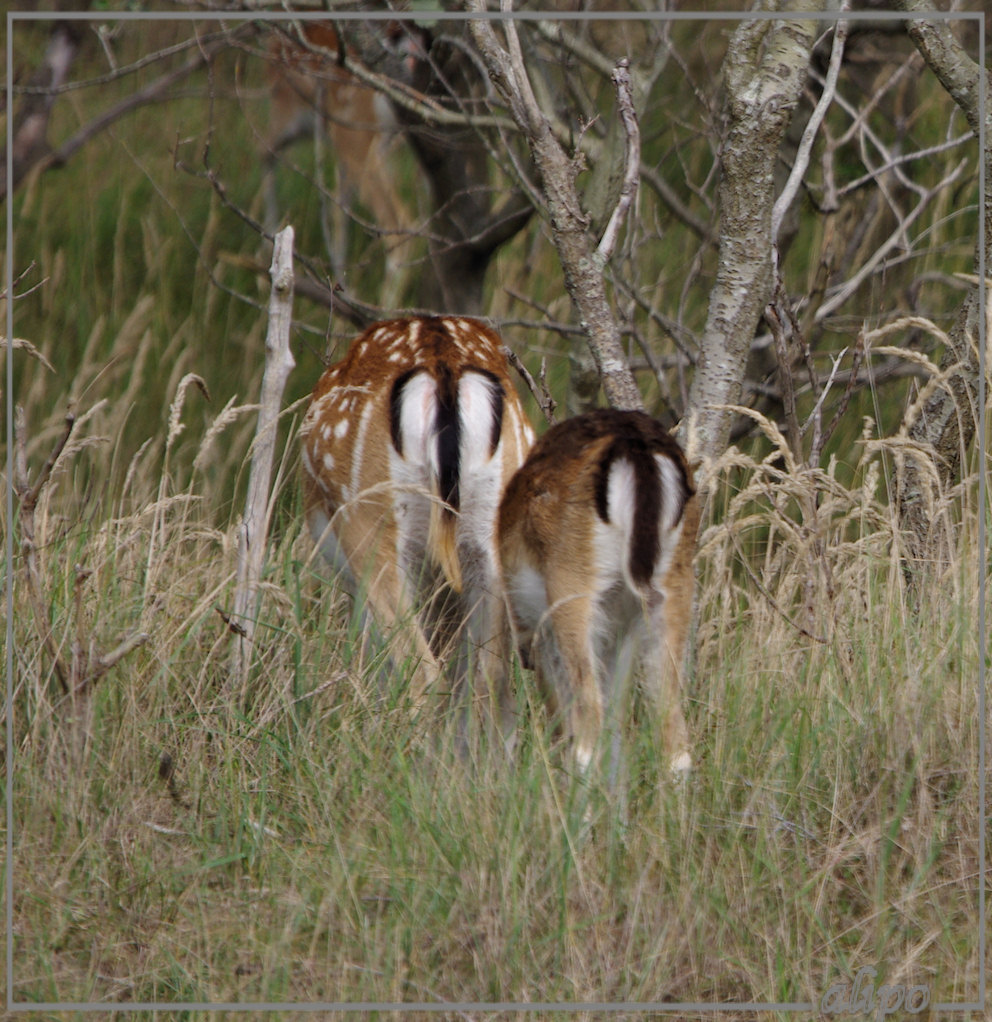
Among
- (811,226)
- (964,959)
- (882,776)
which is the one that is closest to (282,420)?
(811,226)

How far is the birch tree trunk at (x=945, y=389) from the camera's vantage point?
353cm

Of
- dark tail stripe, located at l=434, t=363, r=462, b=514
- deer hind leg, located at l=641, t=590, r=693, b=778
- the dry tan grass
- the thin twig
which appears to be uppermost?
the thin twig

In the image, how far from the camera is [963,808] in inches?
112

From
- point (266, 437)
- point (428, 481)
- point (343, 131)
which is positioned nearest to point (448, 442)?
point (428, 481)

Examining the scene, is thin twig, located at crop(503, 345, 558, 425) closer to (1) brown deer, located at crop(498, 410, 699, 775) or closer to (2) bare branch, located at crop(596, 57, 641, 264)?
(2) bare branch, located at crop(596, 57, 641, 264)

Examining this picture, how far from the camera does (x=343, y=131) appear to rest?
8.28 metres

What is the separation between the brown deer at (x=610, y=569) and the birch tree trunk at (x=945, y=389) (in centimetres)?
72

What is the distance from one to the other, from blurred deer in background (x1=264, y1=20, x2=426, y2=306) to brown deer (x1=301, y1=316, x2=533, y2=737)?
56 cm

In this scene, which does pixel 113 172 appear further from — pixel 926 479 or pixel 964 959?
pixel 964 959

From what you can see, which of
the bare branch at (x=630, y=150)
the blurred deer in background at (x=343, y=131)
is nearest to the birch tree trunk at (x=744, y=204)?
the bare branch at (x=630, y=150)

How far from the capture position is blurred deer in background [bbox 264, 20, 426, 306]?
5.00 meters

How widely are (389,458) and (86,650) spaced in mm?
907

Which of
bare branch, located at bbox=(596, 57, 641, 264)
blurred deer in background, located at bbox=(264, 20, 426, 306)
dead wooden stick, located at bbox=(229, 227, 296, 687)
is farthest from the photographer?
blurred deer in background, located at bbox=(264, 20, 426, 306)

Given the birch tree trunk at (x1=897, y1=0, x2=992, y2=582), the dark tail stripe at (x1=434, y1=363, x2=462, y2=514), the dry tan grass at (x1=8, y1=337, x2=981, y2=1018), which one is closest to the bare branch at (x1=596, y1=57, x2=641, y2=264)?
the dark tail stripe at (x1=434, y1=363, x2=462, y2=514)
